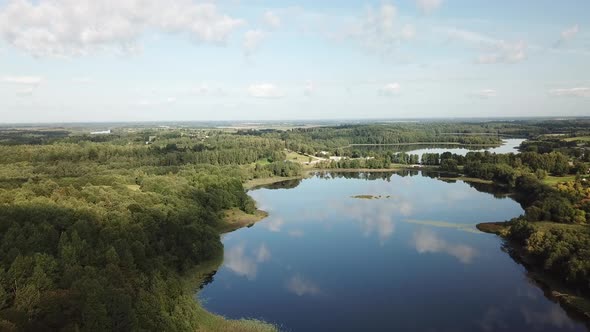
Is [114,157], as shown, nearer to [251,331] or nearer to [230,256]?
[230,256]

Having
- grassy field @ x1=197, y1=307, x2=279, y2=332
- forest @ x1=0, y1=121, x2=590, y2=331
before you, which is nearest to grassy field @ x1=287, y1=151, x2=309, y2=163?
forest @ x1=0, y1=121, x2=590, y2=331

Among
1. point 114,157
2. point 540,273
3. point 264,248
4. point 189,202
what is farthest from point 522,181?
point 114,157

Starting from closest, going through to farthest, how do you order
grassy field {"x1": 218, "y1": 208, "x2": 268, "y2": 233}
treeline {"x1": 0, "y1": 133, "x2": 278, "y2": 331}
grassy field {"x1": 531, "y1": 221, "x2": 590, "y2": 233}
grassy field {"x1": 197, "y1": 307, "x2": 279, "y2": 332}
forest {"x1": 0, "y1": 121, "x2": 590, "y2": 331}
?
treeline {"x1": 0, "y1": 133, "x2": 278, "y2": 331} → forest {"x1": 0, "y1": 121, "x2": 590, "y2": 331} → grassy field {"x1": 197, "y1": 307, "x2": 279, "y2": 332} → grassy field {"x1": 531, "y1": 221, "x2": 590, "y2": 233} → grassy field {"x1": 218, "y1": 208, "x2": 268, "y2": 233}

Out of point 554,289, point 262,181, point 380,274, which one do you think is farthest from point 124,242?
point 262,181

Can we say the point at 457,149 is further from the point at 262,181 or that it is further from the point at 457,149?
the point at 262,181

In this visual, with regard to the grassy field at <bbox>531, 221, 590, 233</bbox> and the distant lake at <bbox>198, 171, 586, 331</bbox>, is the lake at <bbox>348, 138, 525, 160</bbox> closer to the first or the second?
the distant lake at <bbox>198, 171, 586, 331</bbox>

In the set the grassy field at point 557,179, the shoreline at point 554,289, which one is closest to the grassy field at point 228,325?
the shoreline at point 554,289

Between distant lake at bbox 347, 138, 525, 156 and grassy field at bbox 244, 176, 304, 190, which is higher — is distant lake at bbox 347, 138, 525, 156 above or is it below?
above
